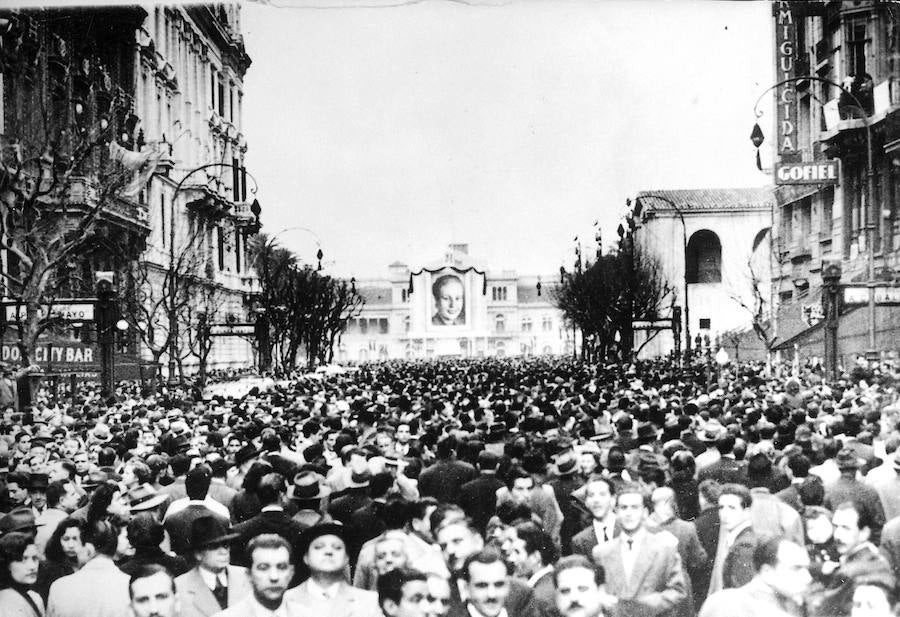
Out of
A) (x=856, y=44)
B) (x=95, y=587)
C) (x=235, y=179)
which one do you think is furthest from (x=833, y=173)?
(x=95, y=587)

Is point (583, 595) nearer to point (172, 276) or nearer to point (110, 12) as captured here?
point (110, 12)

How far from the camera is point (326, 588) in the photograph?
23.5 ft

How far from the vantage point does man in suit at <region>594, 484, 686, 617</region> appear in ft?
23.8

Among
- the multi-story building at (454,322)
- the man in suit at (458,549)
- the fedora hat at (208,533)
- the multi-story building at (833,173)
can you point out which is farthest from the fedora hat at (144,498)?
the multi-story building at (454,322)

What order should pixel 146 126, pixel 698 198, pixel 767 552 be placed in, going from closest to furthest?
pixel 767 552 → pixel 698 198 → pixel 146 126

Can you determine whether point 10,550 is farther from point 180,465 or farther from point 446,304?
point 446,304

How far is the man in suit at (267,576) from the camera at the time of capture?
7062mm

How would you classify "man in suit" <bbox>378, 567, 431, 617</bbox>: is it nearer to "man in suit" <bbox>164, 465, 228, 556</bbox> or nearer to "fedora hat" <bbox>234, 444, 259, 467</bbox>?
"man in suit" <bbox>164, 465, 228, 556</bbox>

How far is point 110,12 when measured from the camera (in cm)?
1316

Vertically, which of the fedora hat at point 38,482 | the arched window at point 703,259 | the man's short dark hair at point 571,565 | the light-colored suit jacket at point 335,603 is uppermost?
the arched window at point 703,259

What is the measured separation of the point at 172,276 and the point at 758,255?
17.0 meters

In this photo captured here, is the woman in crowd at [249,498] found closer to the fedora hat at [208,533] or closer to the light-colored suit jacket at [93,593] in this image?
the fedora hat at [208,533]

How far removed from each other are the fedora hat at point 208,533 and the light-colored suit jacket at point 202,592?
20cm

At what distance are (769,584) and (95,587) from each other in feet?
16.4
